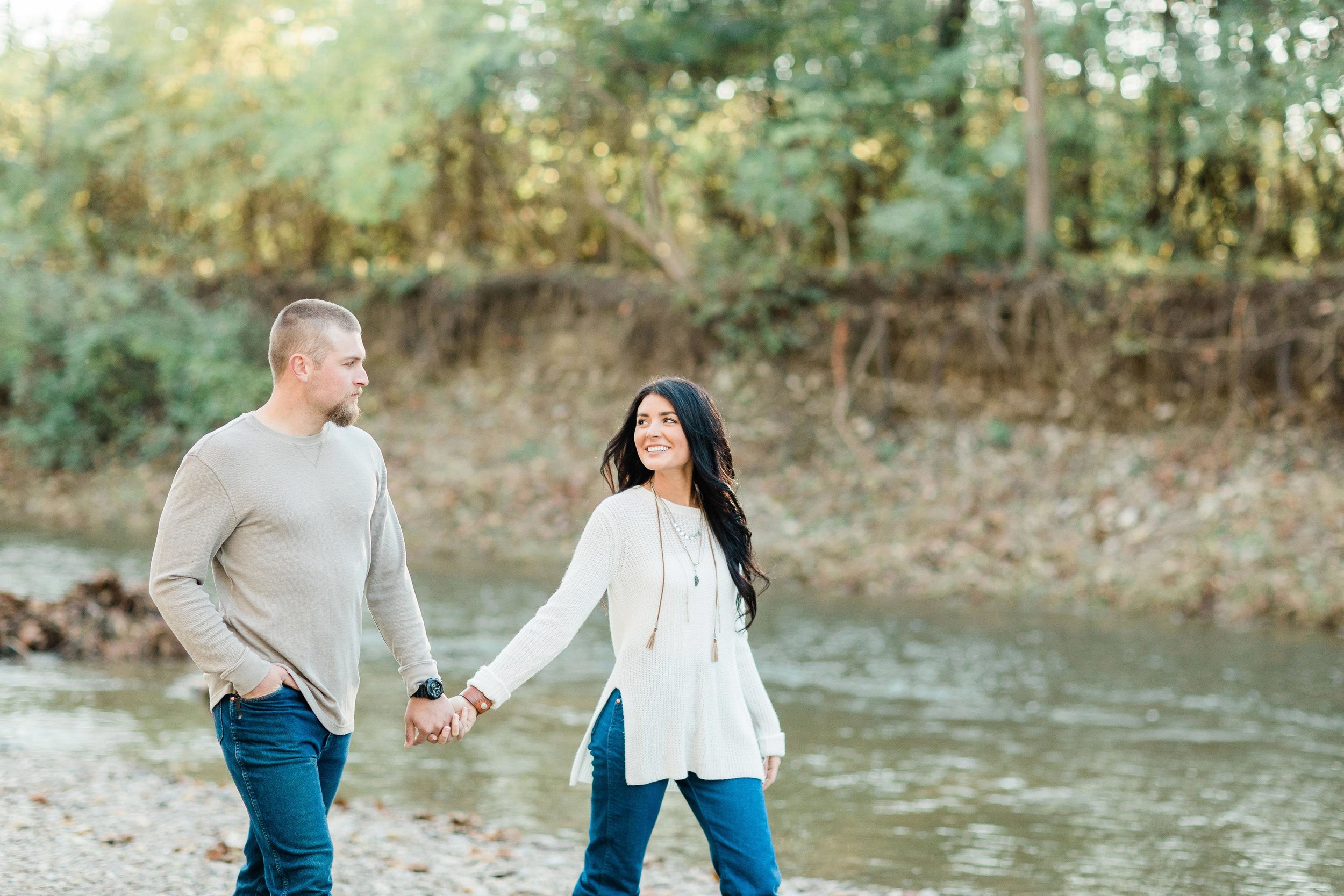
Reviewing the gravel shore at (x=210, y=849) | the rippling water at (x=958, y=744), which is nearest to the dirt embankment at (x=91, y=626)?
the rippling water at (x=958, y=744)

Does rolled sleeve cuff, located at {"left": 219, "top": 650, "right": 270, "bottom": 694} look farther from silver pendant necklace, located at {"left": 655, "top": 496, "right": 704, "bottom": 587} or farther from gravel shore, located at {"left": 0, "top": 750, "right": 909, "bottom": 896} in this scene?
gravel shore, located at {"left": 0, "top": 750, "right": 909, "bottom": 896}

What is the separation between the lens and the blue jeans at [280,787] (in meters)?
3.29

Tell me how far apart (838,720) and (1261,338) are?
10.6m

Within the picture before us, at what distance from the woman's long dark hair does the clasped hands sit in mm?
775

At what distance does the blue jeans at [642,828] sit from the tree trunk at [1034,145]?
52.7 feet

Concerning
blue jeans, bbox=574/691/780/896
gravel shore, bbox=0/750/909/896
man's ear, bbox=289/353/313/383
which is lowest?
gravel shore, bbox=0/750/909/896

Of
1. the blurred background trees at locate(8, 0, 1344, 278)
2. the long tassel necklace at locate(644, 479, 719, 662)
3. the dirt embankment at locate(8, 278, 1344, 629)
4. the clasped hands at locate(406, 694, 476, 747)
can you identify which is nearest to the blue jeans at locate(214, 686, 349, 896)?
the clasped hands at locate(406, 694, 476, 747)

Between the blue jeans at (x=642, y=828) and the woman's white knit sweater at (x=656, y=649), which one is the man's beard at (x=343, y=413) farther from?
the blue jeans at (x=642, y=828)

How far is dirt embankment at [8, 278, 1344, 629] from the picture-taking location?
1471 cm

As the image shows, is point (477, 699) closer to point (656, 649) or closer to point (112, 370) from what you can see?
point (656, 649)

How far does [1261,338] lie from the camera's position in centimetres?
1698

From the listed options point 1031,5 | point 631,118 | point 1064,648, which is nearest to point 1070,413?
point 1031,5

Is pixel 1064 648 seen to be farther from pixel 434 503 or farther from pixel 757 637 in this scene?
pixel 434 503

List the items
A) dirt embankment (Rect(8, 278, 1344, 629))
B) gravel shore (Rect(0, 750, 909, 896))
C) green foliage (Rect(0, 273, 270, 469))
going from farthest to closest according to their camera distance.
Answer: green foliage (Rect(0, 273, 270, 469)) → dirt embankment (Rect(8, 278, 1344, 629)) → gravel shore (Rect(0, 750, 909, 896))
